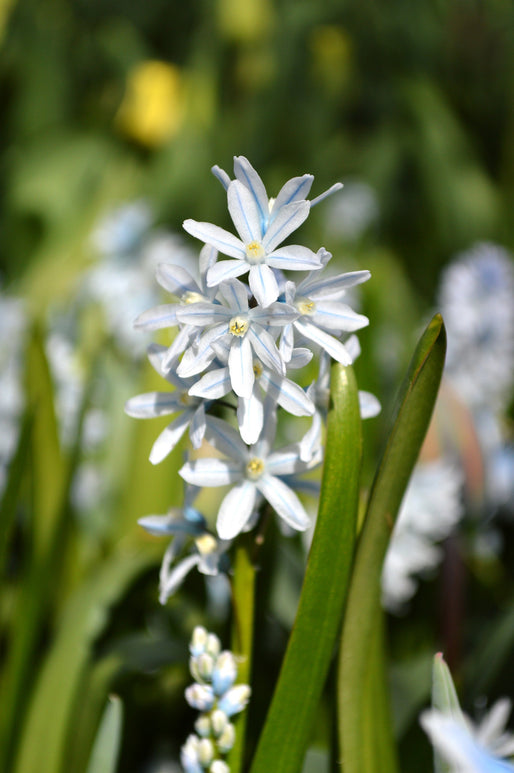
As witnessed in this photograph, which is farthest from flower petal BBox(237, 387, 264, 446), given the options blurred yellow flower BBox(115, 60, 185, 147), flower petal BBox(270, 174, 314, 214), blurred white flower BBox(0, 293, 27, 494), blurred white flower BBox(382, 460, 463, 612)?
blurred yellow flower BBox(115, 60, 185, 147)

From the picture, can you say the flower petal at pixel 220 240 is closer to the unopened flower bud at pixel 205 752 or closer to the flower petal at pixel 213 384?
the flower petal at pixel 213 384

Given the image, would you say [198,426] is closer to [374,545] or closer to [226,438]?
[226,438]

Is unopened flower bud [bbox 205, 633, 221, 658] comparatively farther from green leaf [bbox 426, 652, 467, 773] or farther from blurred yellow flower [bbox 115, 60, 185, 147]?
blurred yellow flower [bbox 115, 60, 185, 147]

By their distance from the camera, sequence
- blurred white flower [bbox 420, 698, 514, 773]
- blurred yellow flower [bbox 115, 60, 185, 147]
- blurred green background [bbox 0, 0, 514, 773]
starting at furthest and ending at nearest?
blurred yellow flower [bbox 115, 60, 185, 147], blurred green background [bbox 0, 0, 514, 773], blurred white flower [bbox 420, 698, 514, 773]

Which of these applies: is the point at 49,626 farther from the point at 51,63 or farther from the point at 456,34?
the point at 456,34

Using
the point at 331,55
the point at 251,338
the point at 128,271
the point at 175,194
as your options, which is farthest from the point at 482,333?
the point at 331,55

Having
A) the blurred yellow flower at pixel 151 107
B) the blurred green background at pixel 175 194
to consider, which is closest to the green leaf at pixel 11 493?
the blurred green background at pixel 175 194
